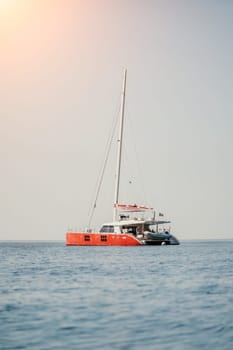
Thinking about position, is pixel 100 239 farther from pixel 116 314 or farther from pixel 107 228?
pixel 116 314

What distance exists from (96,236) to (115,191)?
8.44 meters

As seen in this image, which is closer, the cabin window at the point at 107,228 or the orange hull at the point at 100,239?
the orange hull at the point at 100,239

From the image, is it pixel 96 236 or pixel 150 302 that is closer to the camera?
pixel 150 302

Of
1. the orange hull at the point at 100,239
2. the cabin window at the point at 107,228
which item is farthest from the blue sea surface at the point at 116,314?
the cabin window at the point at 107,228

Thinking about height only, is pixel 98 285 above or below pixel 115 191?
below

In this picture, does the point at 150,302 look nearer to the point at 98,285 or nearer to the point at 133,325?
the point at 133,325

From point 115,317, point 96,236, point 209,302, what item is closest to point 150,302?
point 209,302

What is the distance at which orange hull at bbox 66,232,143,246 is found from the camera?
8881 cm

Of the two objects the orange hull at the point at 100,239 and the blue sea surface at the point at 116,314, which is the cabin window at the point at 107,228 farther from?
the blue sea surface at the point at 116,314

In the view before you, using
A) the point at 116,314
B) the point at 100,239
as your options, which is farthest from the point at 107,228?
the point at 116,314

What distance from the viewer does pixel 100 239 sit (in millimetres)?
92375

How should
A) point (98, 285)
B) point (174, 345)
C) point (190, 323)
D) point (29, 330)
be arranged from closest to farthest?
1. point (174, 345)
2. point (29, 330)
3. point (190, 323)
4. point (98, 285)

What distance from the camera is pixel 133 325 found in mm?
16531

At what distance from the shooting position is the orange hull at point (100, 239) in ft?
291
